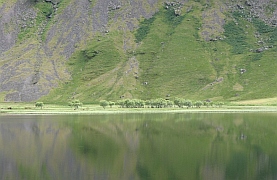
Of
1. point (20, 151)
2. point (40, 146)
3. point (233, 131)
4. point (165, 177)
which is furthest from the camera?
point (233, 131)

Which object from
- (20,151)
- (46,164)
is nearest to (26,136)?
(20,151)

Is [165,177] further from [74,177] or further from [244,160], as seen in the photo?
[244,160]

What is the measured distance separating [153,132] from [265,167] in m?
39.9

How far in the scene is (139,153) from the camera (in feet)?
217

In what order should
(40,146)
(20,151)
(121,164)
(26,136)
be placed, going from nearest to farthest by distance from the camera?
(121,164), (20,151), (40,146), (26,136)

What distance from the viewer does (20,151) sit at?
6912cm

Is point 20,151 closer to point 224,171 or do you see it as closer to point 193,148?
point 193,148

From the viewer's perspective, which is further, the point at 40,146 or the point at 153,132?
the point at 153,132

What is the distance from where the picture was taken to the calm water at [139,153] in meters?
52.5

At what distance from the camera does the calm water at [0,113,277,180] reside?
2067 inches

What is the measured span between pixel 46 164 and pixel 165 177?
706 inches

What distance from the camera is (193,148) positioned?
232ft

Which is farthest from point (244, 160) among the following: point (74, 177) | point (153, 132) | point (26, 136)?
point (26, 136)

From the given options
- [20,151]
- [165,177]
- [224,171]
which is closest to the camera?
[165,177]
